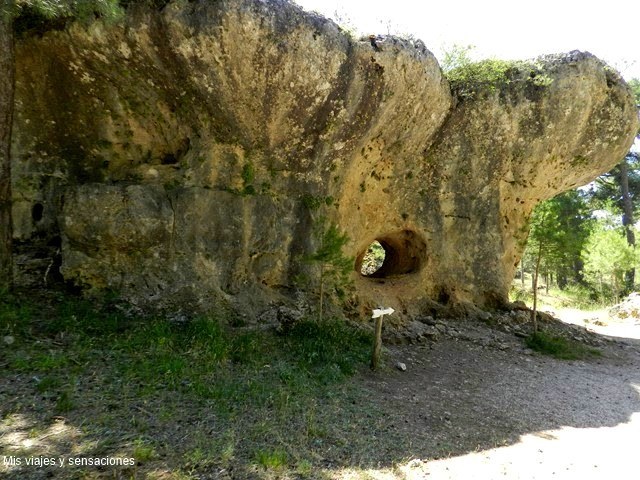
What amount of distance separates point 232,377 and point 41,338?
2.88 metres

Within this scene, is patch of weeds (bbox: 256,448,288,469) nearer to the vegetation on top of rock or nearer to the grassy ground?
the grassy ground

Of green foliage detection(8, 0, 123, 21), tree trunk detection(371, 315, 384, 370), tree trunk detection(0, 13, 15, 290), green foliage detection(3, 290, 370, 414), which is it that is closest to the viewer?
green foliage detection(3, 290, 370, 414)

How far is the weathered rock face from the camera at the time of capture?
765cm

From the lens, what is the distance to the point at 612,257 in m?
21.9

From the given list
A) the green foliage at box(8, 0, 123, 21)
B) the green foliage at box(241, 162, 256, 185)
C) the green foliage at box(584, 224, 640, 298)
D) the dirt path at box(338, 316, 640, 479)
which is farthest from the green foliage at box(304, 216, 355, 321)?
the green foliage at box(584, 224, 640, 298)

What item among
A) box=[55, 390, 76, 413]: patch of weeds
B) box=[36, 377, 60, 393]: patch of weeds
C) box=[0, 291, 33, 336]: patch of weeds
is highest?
box=[0, 291, 33, 336]: patch of weeds

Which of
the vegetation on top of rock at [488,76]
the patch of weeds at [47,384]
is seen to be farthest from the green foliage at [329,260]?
the vegetation on top of rock at [488,76]

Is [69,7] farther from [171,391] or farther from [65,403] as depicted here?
[171,391]

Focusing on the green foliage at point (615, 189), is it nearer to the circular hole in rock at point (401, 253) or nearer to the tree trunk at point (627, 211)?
the tree trunk at point (627, 211)

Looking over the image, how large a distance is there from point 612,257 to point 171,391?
77.7ft

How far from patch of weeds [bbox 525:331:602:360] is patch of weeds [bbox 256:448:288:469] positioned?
818 cm

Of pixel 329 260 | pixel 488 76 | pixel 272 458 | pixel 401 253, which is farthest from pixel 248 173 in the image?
pixel 488 76

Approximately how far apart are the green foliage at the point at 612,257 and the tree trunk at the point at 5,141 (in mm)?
23178

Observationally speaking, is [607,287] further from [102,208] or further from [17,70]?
[17,70]
